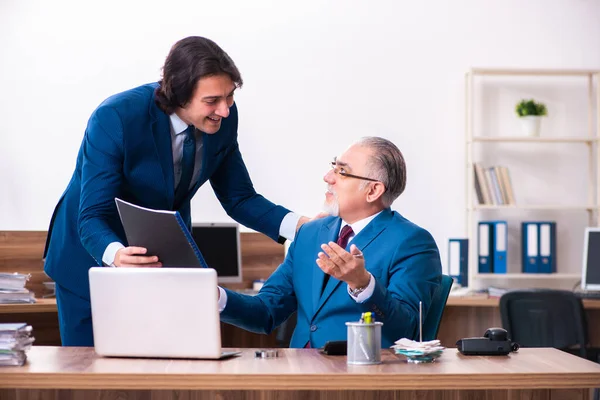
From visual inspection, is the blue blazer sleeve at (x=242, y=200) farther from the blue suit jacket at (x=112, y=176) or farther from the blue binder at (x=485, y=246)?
the blue binder at (x=485, y=246)

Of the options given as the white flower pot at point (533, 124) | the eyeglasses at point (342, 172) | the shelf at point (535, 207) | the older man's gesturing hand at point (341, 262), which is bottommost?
the older man's gesturing hand at point (341, 262)

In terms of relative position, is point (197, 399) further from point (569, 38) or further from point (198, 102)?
point (569, 38)

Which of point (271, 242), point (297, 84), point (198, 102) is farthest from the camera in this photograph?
point (297, 84)

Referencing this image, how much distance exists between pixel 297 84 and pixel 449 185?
1218 millimetres

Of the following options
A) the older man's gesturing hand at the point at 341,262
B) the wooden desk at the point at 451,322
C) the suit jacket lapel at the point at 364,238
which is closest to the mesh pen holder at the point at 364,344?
the older man's gesturing hand at the point at 341,262

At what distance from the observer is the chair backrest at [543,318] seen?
4543 mm

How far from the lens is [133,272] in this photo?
1698mm

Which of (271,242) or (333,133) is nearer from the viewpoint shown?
(271,242)

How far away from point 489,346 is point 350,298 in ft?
1.38

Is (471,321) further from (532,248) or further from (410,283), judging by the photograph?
(410,283)

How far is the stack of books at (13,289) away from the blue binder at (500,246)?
2875mm

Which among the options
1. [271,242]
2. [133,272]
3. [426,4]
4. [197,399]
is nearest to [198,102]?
[133,272]

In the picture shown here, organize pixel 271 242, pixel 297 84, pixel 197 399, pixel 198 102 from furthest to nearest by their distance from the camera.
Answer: pixel 297 84 → pixel 271 242 → pixel 198 102 → pixel 197 399

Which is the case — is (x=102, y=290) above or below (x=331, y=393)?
above
